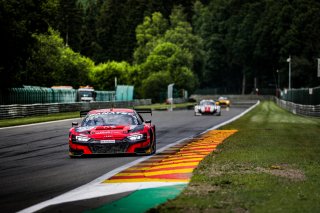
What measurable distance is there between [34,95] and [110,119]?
106ft

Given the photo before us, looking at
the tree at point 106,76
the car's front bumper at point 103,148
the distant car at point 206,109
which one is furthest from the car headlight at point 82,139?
the tree at point 106,76

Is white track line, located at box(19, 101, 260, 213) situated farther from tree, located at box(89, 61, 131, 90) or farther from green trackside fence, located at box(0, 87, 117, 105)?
tree, located at box(89, 61, 131, 90)

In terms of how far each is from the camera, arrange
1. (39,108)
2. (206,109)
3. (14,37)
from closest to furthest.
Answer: (39,108) → (14,37) → (206,109)

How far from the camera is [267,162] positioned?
13664 millimetres

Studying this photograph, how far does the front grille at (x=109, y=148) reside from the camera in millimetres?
15914

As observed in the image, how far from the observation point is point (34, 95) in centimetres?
4881

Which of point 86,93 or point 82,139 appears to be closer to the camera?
point 82,139

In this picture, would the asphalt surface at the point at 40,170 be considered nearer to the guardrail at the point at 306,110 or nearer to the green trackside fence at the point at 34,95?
the green trackside fence at the point at 34,95

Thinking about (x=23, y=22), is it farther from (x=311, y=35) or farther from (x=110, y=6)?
(x=110, y=6)

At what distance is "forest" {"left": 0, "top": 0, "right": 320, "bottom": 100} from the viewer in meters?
55.6

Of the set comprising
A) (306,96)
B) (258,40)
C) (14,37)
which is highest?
(258,40)

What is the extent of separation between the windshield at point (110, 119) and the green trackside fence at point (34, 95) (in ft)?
91.6

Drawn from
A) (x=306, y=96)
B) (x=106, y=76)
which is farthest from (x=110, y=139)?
(x=106, y=76)

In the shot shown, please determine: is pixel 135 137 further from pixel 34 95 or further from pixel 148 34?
pixel 148 34
